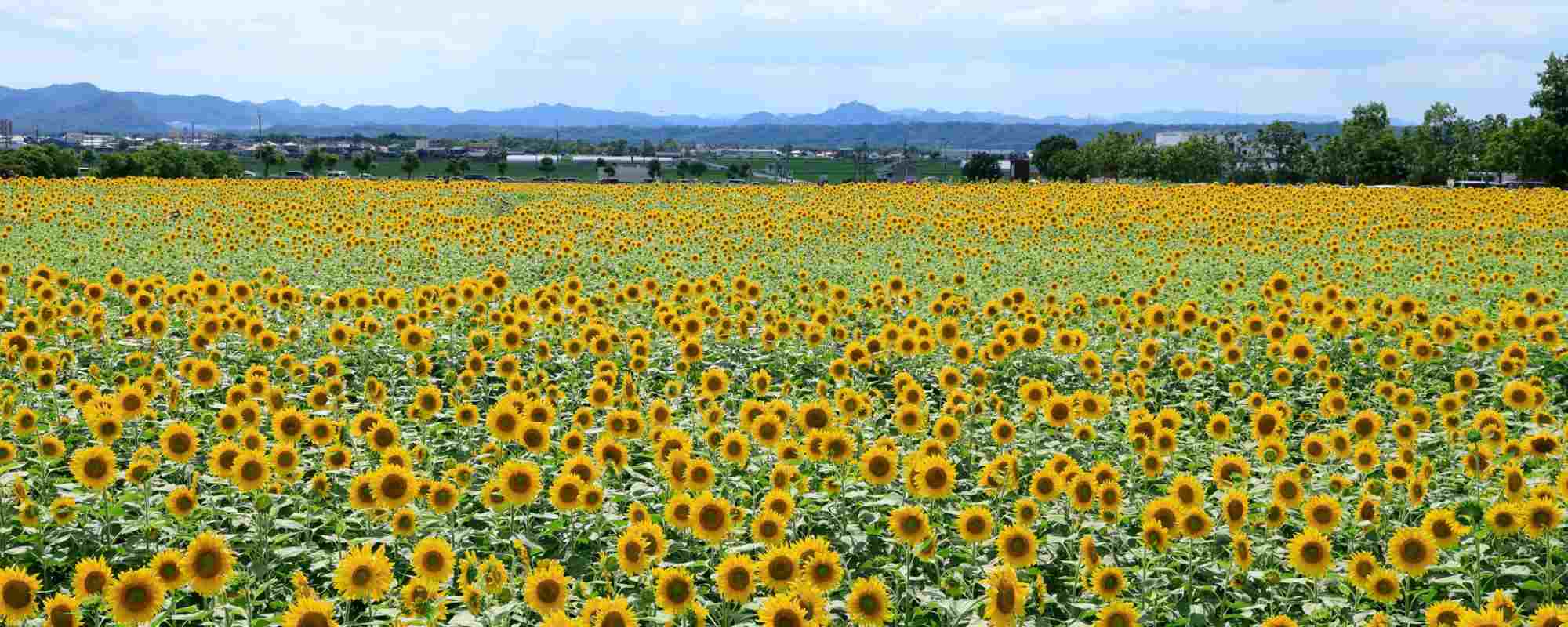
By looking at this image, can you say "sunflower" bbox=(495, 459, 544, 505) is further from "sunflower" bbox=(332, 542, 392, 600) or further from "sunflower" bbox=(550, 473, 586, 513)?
"sunflower" bbox=(332, 542, 392, 600)

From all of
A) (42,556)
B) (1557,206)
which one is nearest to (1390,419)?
(42,556)

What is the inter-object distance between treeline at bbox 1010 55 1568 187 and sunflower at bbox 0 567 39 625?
78.2 meters

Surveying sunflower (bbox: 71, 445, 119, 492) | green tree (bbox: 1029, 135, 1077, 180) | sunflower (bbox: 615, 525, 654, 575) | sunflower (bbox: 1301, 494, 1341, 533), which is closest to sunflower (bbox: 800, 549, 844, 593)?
sunflower (bbox: 615, 525, 654, 575)

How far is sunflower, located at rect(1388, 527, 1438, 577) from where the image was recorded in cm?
523

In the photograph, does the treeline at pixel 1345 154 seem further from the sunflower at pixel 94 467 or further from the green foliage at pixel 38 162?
the sunflower at pixel 94 467

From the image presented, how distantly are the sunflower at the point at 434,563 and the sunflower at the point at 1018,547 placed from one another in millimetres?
2328

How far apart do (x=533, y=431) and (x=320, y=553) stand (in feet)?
3.96

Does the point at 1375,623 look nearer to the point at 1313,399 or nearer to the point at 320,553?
the point at 320,553

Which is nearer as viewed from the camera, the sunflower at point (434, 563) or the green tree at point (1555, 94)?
the sunflower at point (434, 563)

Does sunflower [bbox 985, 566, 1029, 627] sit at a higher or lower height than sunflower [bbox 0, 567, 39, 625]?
lower

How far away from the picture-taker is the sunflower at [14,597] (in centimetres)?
409

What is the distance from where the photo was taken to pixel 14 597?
4.11 meters

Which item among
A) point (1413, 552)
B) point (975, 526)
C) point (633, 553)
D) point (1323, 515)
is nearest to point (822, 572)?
point (633, 553)

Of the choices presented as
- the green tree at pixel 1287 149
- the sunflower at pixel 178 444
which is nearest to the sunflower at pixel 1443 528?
the sunflower at pixel 178 444
